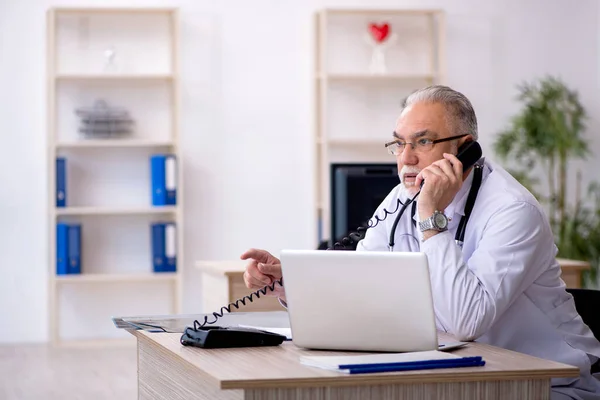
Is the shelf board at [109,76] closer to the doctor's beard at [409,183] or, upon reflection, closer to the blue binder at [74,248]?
the blue binder at [74,248]

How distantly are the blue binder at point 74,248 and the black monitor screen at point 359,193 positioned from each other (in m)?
2.80

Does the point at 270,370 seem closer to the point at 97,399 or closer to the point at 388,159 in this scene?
the point at 97,399

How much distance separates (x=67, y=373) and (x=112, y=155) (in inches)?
70.1

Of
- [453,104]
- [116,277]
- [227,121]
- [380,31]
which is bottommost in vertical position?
[116,277]

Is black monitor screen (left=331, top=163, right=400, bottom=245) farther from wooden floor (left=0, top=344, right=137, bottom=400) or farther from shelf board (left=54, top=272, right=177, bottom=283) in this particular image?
shelf board (left=54, top=272, right=177, bottom=283)

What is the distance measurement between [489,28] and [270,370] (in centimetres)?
573

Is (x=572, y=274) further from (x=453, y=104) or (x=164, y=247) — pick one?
(x=164, y=247)

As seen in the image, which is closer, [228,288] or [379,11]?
[228,288]

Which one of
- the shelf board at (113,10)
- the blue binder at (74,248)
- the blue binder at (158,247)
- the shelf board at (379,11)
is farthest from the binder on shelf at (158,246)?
the shelf board at (379,11)

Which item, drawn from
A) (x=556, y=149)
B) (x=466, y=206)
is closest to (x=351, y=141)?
(x=556, y=149)

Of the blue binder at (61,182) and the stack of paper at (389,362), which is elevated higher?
the blue binder at (61,182)

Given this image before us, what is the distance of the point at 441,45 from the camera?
666 cm

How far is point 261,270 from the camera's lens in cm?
220

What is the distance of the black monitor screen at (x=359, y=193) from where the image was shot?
3898 mm
